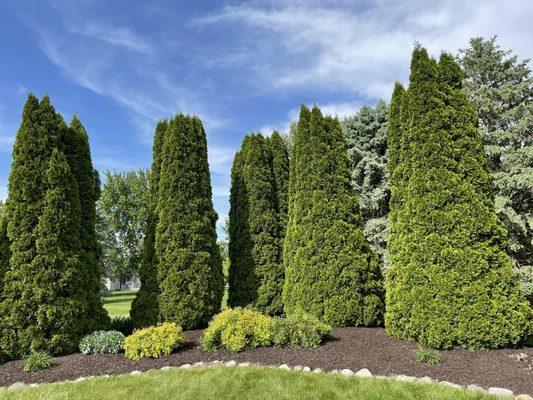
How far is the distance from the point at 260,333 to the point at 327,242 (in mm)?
2751

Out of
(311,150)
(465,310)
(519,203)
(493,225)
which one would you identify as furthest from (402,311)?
(519,203)

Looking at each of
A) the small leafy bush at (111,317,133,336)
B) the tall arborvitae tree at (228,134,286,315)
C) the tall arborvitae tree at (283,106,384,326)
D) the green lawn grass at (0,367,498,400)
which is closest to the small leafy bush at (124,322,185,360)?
the green lawn grass at (0,367,498,400)

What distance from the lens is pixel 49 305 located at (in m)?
6.87

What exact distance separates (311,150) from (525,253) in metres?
10.9

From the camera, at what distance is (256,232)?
11.2 metres

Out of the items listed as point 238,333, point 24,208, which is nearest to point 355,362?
point 238,333

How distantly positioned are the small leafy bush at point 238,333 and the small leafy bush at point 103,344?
160cm

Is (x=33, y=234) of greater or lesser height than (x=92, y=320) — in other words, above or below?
above

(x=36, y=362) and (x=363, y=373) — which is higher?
(x=36, y=362)

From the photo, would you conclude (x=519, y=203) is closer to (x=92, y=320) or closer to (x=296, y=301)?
(x=296, y=301)

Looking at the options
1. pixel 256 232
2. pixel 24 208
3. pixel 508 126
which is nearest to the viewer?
pixel 24 208

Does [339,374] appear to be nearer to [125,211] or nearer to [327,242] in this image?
A: [327,242]

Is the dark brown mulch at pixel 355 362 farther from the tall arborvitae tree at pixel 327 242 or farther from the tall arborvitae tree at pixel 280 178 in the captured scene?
the tall arborvitae tree at pixel 280 178

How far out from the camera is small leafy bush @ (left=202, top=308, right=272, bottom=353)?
641 cm
